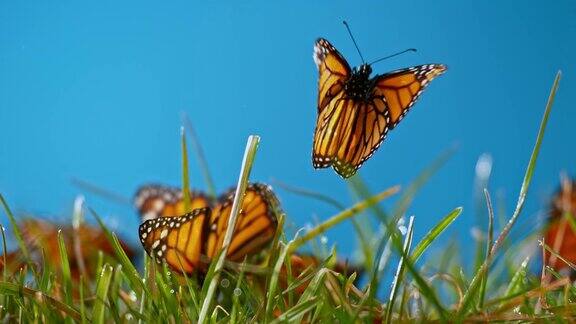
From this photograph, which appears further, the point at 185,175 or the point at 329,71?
the point at 329,71

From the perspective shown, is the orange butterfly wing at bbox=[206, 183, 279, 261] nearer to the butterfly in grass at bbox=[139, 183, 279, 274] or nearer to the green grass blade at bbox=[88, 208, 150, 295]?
the butterfly in grass at bbox=[139, 183, 279, 274]

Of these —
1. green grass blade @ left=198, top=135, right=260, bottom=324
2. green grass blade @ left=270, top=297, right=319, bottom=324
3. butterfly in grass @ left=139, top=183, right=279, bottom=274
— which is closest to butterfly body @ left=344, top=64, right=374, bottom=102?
butterfly in grass @ left=139, top=183, right=279, bottom=274

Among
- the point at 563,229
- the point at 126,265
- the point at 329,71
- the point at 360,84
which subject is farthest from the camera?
the point at 563,229

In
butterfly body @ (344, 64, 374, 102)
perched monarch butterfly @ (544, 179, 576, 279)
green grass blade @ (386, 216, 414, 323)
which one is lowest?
perched monarch butterfly @ (544, 179, 576, 279)

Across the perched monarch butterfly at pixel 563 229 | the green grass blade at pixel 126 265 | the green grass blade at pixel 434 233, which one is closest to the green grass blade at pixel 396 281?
the green grass blade at pixel 434 233

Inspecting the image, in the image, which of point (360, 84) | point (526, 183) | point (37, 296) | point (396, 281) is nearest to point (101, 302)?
point (37, 296)

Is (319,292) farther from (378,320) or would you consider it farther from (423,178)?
(423,178)

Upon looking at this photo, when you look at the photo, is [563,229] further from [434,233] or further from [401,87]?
[434,233]
